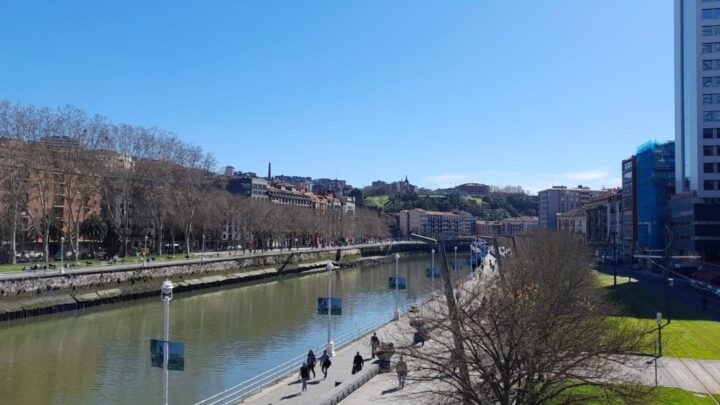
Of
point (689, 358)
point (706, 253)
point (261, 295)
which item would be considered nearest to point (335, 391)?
point (689, 358)

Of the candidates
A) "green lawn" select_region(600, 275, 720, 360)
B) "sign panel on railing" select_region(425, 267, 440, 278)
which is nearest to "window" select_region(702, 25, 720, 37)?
"green lawn" select_region(600, 275, 720, 360)

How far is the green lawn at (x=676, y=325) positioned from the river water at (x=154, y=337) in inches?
726

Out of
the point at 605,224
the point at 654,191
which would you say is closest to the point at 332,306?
the point at 654,191

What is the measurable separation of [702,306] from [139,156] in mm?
60601

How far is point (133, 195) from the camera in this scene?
8175 centimetres

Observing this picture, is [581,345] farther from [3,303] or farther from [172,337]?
[3,303]

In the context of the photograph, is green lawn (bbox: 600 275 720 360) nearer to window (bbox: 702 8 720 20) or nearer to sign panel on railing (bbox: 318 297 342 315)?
sign panel on railing (bbox: 318 297 342 315)

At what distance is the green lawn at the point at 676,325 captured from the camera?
1225 inches

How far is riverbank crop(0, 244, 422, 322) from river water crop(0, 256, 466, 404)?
1.50m

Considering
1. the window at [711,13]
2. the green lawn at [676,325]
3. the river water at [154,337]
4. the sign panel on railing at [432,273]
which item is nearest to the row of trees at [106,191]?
the river water at [154,337]

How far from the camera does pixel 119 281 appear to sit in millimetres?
54938

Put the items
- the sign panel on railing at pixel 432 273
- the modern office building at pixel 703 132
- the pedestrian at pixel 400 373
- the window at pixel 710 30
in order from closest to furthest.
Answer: the pedestrian at pixel 400 373
the sign panel on railing at pixel 432 273
the modern office building at pixel 703 132
the window at pixel 710 30

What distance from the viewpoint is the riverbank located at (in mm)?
43969

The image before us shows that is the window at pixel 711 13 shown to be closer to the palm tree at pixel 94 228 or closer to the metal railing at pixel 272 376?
the metal railing at pixel 272 376
